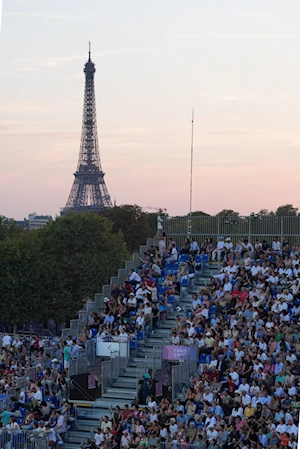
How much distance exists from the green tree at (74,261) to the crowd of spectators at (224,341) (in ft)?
70.7

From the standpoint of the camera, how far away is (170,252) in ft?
75.3

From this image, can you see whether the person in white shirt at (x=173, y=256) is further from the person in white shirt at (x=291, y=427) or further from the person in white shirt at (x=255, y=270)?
the person in white shirt at (x=291, y=427)

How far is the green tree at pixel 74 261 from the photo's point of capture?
44281 mm

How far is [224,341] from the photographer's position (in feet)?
59.3

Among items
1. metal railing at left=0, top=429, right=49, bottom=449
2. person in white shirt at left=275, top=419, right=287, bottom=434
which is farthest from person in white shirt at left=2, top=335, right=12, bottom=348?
person in white shirt at left=275, top=419, right=287, bottom=434

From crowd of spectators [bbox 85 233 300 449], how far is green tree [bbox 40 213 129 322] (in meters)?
21.5

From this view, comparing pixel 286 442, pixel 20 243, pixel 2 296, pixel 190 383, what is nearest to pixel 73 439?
pixel 190 383

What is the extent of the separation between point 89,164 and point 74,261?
232 feet

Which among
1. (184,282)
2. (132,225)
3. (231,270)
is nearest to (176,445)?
(231,270)

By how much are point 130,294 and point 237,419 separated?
20.7ft

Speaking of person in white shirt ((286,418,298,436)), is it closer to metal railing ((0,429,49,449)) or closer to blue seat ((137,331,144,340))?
metal railing ((0,429,49,449))

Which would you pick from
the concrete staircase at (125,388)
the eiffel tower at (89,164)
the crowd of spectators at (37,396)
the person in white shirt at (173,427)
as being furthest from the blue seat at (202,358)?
the eiffel tower at (89,164)

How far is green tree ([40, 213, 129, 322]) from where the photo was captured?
145 feet

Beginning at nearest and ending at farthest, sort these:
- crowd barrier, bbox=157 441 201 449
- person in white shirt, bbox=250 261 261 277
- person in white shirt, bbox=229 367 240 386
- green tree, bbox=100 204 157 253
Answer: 1. crowd barrier, bbox=157 441 201 449
2. person in white shirt, bbox=229 367 240 386
3. person in white shirt, bbox=250 261 261 277
4. green tree, bbox=100 204 157 253
